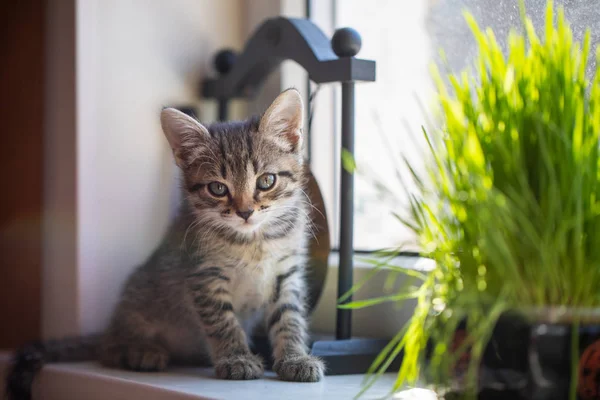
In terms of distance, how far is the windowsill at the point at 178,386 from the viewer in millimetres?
1068

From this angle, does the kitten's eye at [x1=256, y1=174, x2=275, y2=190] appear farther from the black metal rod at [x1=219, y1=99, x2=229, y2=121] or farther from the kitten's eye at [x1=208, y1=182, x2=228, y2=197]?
the black metal rod at [x1=219, y1=99, x2=229, y2=121]

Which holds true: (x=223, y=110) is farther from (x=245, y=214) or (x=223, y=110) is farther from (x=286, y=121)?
(x=245, y=214)

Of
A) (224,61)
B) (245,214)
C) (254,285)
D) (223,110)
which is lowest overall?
(254,285)

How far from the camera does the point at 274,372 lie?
1263 millimetres

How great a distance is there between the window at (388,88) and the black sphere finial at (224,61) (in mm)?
241

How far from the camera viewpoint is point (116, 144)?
5.21 ft

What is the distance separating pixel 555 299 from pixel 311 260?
733 millimetres

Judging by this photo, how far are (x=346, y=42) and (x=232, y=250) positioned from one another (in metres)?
0.47

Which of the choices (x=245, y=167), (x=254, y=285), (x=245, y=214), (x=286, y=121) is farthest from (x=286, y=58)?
(x=254, y=285)

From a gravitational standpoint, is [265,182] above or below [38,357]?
above

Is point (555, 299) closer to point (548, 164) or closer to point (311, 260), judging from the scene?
point (548, 164)

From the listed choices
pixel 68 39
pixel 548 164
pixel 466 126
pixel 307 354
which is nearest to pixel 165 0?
pixel 68 39

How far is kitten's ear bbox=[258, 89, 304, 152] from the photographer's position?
4.19ft

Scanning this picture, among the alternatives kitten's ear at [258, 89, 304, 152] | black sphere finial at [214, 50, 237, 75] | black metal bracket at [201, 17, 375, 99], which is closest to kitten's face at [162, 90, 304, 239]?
kitten's ear at [258, 89, 304, 152]
